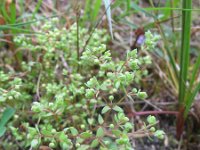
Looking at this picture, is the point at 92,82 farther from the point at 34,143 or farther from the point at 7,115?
the point at 7,115

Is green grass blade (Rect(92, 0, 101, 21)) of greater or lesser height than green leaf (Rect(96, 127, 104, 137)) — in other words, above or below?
above

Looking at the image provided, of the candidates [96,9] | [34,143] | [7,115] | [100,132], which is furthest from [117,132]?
[96,9]

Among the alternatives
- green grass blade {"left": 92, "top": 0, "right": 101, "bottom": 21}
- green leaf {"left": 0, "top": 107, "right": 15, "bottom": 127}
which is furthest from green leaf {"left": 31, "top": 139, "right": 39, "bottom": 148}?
green grass blade {"left": 92, "top": 0, "right": 101, "bottom": 21}

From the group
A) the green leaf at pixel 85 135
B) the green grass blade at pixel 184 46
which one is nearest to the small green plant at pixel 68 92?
the green leaf at pixel 85 135

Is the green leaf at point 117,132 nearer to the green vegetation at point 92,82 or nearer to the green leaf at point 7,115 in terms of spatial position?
the green vegetation at point 92,82

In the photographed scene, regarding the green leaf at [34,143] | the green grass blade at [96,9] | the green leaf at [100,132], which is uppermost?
the green grass blade at [96,9]

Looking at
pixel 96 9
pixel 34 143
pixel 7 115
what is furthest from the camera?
pixel 96 9

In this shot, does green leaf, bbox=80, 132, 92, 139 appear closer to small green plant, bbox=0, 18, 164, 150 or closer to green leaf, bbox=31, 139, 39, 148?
small green plant, bbox=0, 18, 164, 150

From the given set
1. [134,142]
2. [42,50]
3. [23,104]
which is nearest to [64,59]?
[42,50]

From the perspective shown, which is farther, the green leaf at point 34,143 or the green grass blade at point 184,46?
the green grass blade at point 184,46

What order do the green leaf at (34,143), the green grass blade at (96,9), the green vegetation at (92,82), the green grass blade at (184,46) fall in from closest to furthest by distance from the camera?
the green leaf at (34,143), the green vegetation at (92,82), the green grass blade at (184,46), the green grass blade at (96,9)
